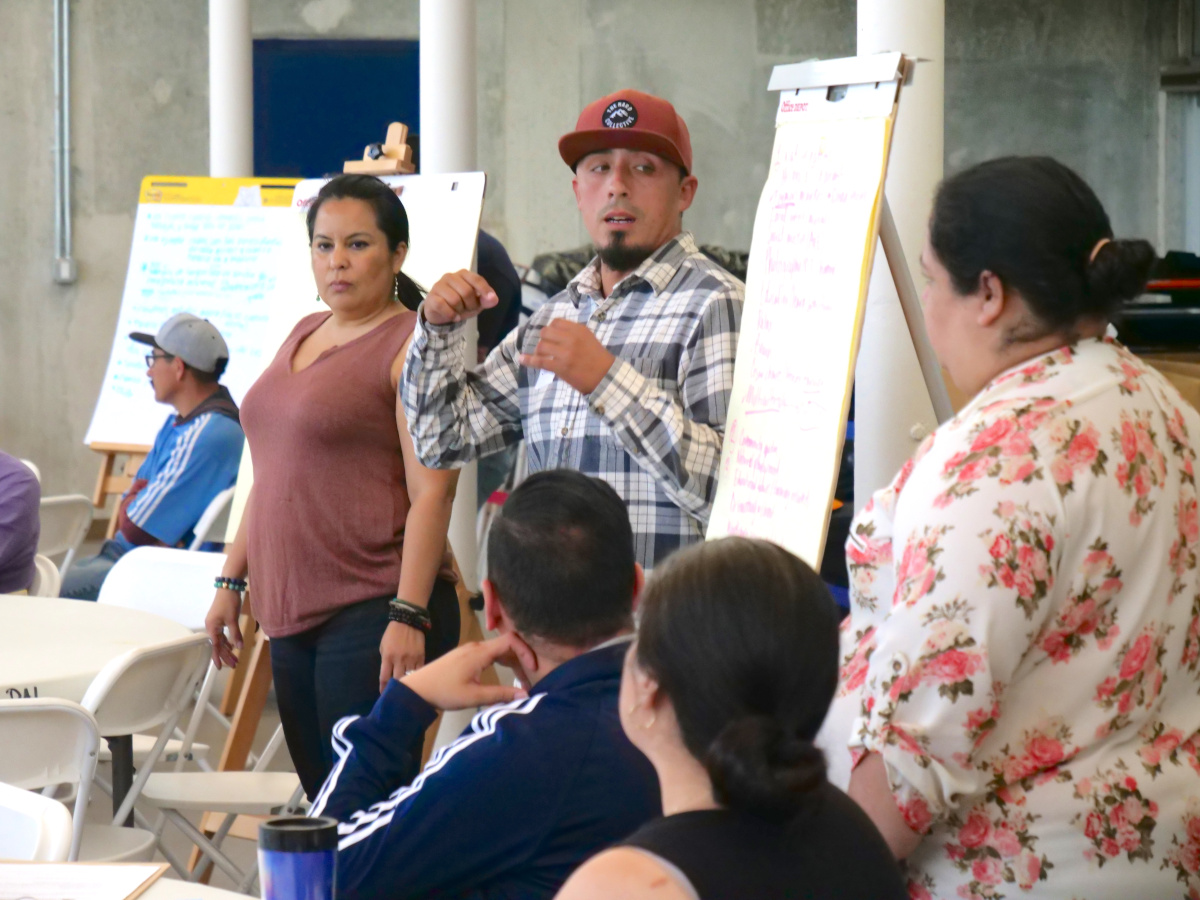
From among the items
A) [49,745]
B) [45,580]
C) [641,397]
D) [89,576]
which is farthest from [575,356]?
[89,576]

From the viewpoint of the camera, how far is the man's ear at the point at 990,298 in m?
1.43

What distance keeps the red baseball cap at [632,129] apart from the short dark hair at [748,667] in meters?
1.42

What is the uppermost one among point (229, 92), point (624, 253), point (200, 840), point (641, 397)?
point (229, 92)

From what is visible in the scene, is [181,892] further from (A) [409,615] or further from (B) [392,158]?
(B) [392,158]

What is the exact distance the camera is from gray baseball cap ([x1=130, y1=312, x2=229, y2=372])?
4.77 m

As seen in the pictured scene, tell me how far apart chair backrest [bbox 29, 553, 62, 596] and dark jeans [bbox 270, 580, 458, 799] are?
63.0 inches

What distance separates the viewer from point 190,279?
5805 millimetres

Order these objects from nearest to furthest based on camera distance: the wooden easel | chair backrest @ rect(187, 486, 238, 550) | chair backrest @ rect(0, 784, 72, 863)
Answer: chair backrest @ rect(0, 784, 72, 863)
chair backrest @ rect(187, 486, 238, 550)
the wooden easel

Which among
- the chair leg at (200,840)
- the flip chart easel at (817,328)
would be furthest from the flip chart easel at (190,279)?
the flip chart easel at (817,328)

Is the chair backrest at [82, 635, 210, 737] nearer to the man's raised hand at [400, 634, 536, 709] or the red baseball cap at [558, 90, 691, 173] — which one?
the man's raised hand at [400, 634, 536, 709]

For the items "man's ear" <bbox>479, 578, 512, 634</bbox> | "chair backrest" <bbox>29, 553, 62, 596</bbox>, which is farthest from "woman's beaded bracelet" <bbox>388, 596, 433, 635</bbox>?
"chair backrest" <bbox>29, 553, 62, 596</bbox>

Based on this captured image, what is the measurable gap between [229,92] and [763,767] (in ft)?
19.5

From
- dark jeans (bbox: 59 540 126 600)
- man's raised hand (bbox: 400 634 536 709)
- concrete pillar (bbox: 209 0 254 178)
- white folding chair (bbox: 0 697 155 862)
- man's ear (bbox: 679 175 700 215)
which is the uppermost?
concrete pillar (bbox: 209 0 254 178)

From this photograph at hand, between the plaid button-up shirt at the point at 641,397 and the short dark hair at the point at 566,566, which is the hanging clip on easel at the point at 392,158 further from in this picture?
the short dark hair at the point at 566,566
